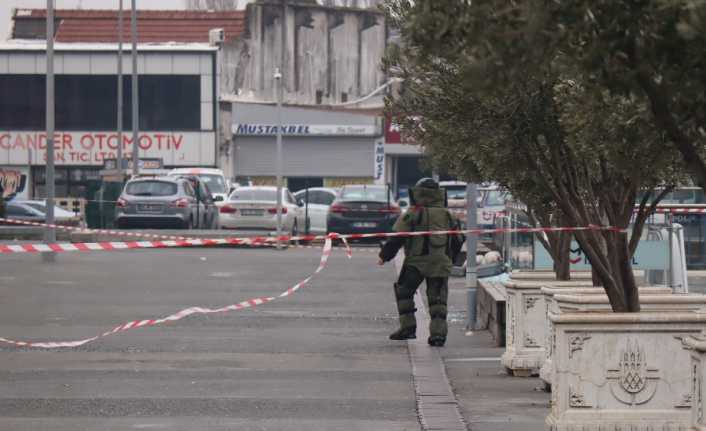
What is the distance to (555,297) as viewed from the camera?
9617mm

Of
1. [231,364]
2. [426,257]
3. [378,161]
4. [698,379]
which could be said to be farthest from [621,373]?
[378,161]

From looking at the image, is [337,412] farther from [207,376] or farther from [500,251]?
[500,251]

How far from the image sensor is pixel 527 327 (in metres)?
11.9

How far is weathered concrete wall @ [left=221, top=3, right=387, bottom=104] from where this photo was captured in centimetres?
7475

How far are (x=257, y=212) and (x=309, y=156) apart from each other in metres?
33.8

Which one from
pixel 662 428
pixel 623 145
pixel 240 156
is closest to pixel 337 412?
pixel 662 428

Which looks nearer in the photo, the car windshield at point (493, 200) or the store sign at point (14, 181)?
the car windshield at point (493, 200)

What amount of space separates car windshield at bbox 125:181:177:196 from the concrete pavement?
12.6 metres

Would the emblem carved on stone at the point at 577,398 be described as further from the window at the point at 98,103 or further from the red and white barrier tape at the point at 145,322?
the window at the point at 98,103

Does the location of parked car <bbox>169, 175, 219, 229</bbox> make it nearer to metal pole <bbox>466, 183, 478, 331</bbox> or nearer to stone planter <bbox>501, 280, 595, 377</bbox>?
metal pole <bbox>466, 183, 478, 331</bbox>

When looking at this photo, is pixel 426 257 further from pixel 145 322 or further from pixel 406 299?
pixel 145 322

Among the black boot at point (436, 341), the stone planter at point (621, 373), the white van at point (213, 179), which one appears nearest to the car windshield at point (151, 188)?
the white van at point (213, 179)

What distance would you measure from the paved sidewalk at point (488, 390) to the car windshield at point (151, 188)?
21.3 meters

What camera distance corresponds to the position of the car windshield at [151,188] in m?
36.4
